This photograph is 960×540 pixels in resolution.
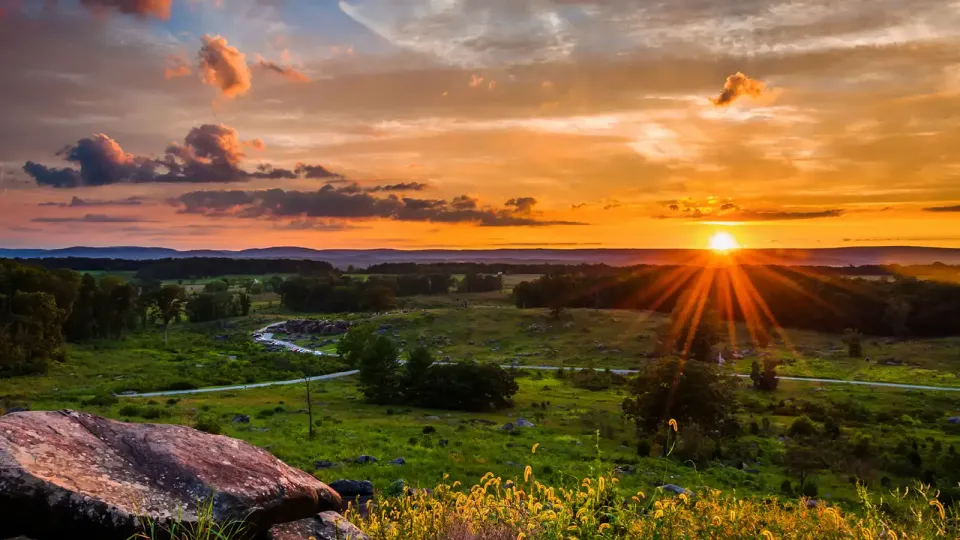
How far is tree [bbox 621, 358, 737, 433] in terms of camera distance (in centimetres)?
4669

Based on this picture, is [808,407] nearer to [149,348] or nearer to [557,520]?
[557,520]

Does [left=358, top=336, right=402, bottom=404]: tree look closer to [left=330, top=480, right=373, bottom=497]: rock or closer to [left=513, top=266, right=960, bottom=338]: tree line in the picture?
[left=330, top=480, right=373, bottom=497]: rock

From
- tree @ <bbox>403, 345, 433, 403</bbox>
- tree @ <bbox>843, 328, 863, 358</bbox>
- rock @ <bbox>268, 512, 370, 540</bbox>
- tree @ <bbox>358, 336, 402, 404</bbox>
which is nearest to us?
rock @ <bbox>268, 512, 370, 540</bbox>

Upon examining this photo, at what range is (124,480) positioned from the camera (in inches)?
428

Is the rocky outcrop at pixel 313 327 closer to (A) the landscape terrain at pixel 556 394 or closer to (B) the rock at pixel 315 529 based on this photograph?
(A) the landscape terrain at pixel 556 394

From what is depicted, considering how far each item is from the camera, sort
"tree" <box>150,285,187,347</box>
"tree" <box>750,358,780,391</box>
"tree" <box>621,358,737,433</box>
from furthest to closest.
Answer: "tree" <box>150,285,187,347</box> < "tree" <box>750,358,780,391</box> < "tree" <box>621,358,737,433</box>

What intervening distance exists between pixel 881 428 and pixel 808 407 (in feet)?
28.6

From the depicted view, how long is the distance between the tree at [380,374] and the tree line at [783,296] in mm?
69344

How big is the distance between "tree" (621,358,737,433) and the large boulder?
124 feet

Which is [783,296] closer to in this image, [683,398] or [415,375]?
[415,375]

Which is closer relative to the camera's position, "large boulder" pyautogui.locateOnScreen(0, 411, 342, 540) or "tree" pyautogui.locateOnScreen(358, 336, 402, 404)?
"large boulder" pyautogui.locateOnScreen(0, 411, 342, 540)

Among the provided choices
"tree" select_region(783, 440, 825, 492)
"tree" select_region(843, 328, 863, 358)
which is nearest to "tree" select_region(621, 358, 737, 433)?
"tree" select_region(783, 440, 825, 492)

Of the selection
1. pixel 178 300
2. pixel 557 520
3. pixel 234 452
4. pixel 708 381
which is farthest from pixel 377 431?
pixel 178 300

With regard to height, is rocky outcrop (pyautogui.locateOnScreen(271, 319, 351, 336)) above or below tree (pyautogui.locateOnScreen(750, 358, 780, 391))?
below
